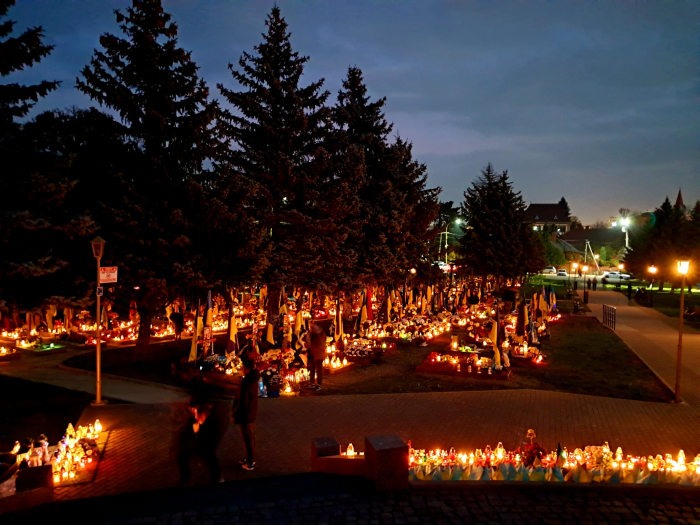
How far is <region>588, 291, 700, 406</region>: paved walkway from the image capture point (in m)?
14.1

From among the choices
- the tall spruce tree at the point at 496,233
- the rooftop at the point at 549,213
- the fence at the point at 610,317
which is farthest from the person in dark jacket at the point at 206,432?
the rooftop at the point at 549,213

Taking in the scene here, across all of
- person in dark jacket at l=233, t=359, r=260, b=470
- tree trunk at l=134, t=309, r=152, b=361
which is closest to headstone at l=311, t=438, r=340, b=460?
person in dark jacket at l=233, t=359, r=260, b=470

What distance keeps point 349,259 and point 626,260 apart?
4814 centimetres

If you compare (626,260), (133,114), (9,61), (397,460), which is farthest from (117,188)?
(626,260)

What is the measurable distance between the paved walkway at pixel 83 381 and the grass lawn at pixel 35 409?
458 mm

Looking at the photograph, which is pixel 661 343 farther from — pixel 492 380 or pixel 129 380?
pixel 129 380

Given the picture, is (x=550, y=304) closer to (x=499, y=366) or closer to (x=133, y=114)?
(x=499, y=366)

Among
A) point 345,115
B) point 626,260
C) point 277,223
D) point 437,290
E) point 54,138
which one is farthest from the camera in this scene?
point 626,260

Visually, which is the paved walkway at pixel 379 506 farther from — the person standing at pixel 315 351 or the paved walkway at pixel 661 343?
the paved walkway at pixel 661 343

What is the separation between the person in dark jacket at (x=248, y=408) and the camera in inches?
288

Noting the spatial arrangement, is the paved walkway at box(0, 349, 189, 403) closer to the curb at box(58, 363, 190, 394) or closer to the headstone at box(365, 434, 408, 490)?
the curb at box(58, 363, 190, 394)

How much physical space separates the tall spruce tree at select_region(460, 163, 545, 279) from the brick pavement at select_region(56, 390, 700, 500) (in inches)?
1190

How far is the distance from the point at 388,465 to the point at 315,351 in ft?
23.3

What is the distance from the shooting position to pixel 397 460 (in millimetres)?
6047
